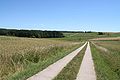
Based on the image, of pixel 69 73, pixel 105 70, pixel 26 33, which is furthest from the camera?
pixel 26 33

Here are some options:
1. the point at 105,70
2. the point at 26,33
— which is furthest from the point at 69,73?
the point at 26,33

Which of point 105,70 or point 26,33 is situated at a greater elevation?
point 105,70

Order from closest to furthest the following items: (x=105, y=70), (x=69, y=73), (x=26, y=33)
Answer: (x=69, y=73), (x=105, y=70), (x=26, y=33)

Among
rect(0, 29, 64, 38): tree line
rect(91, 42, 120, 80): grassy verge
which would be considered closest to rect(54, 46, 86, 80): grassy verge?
rect(91, 42, 120, 80): grassy verge

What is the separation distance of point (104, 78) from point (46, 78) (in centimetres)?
307

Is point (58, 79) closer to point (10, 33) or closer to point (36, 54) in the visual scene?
point (36, 54)

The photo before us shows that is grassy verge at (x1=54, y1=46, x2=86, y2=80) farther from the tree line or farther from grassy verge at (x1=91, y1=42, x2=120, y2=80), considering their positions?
the tree line

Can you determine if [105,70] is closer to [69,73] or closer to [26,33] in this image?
[69,73]

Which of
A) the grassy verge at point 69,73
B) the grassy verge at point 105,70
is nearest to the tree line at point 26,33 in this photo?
the grassy verge at point 105,70

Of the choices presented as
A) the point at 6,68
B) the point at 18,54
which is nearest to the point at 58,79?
the point at 6,68

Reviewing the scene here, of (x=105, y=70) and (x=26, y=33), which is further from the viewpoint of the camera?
(x=26, y=33)

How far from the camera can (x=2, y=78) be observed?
12.0m

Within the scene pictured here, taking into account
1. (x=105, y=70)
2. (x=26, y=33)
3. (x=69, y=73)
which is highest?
(x=69, y=73)

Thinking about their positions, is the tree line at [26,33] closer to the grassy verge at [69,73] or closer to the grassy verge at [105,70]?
the grassy verge at [105,70]
